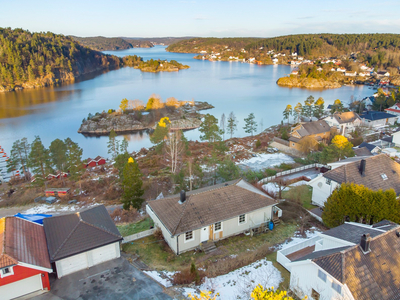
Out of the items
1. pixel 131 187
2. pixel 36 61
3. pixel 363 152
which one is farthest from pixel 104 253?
pixel 36 61

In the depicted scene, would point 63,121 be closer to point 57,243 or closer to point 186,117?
point 186,117

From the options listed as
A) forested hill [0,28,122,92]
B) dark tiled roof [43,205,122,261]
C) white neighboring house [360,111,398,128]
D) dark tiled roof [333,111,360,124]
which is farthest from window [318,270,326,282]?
forested hill [0,28,122,92]

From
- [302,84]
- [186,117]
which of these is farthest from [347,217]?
[302,84]

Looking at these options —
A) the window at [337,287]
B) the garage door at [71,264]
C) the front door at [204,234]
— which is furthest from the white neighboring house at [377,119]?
the garage door at [71,264]

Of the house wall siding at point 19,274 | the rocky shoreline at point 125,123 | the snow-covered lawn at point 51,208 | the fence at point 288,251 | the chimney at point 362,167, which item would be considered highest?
the chimney at point 362,167

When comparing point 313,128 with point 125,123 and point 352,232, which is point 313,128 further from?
point 125,123

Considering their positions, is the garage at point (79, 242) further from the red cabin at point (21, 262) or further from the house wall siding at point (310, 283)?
the house wall siding at point (310, 283)
